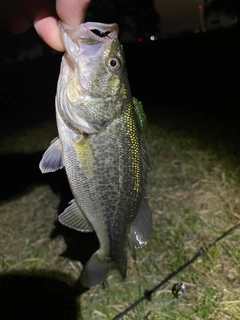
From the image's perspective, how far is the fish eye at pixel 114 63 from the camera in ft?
4.94

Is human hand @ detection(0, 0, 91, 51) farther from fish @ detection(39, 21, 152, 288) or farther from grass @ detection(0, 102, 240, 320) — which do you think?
grass @ detection(0, 102, 240, 320)

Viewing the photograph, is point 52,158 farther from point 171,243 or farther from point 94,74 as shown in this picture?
point 171,243

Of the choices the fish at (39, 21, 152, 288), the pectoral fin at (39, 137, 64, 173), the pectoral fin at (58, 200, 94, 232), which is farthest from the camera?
the pectoral fin at (58, 200, 94, 232)

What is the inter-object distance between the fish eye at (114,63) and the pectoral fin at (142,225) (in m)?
0.62

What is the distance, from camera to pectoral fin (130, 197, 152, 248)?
1754 millimetres

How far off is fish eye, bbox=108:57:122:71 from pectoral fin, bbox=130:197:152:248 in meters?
0.62

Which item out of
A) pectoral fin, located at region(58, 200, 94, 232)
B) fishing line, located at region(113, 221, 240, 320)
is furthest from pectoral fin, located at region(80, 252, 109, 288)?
fishing line, located at region(113, 221, 240, 320)

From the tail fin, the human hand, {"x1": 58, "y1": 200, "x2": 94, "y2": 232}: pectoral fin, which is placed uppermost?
the human hand

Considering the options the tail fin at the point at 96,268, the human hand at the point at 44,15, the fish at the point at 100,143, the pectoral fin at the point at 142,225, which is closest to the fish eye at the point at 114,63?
the fish at the point at 100,143

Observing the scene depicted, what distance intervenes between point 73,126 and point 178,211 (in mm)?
1629

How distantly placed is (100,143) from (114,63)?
334 mm

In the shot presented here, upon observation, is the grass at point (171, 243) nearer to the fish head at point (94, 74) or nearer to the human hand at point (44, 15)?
the fish head at point (94, 74)

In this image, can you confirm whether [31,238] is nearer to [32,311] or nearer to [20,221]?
[20,221]

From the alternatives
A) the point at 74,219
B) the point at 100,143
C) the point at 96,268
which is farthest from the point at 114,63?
the point at 96,268
